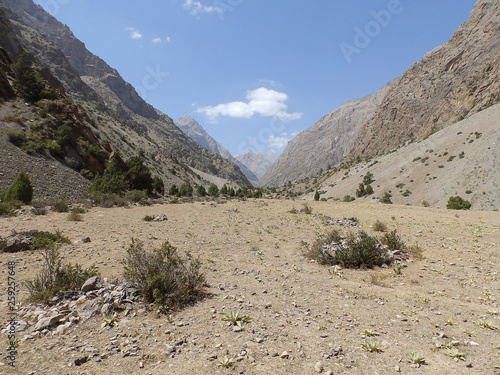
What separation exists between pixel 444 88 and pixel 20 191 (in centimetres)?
14903

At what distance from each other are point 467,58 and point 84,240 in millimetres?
153088

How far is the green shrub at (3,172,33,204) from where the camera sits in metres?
17.6

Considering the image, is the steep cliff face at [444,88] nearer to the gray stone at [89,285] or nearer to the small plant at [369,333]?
the small plant at [369,333]

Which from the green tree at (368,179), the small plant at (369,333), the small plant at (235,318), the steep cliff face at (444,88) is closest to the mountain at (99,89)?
the green tree at (368,179)

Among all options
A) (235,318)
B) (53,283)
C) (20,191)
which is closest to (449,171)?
(235,318)

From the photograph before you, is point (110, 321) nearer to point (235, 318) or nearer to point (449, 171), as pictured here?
point (235, 318)

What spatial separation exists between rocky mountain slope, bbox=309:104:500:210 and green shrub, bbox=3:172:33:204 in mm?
49656

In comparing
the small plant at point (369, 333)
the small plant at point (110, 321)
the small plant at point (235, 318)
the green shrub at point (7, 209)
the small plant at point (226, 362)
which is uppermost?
the green shrub at point (7, 209)

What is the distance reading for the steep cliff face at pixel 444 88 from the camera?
90113 millimetres

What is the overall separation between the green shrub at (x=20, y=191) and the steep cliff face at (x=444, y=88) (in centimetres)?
10972

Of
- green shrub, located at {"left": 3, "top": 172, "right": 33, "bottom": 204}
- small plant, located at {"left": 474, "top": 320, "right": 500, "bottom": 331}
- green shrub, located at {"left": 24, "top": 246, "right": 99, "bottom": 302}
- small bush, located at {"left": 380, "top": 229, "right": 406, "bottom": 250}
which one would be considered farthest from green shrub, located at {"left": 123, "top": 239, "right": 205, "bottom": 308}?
green shrub, located at {"left": 3, "top": 172, "right": 33, "bottom": 204}

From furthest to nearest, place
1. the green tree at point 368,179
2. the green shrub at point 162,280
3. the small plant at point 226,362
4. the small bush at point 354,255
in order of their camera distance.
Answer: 1. the green tree at point 368,179
2. the small bush at point 354,255
3. the green shrub at point 162,280
4. the small plant at point 226,362

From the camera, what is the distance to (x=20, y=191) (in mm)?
17812

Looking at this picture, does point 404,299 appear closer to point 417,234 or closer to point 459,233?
point 417,234
